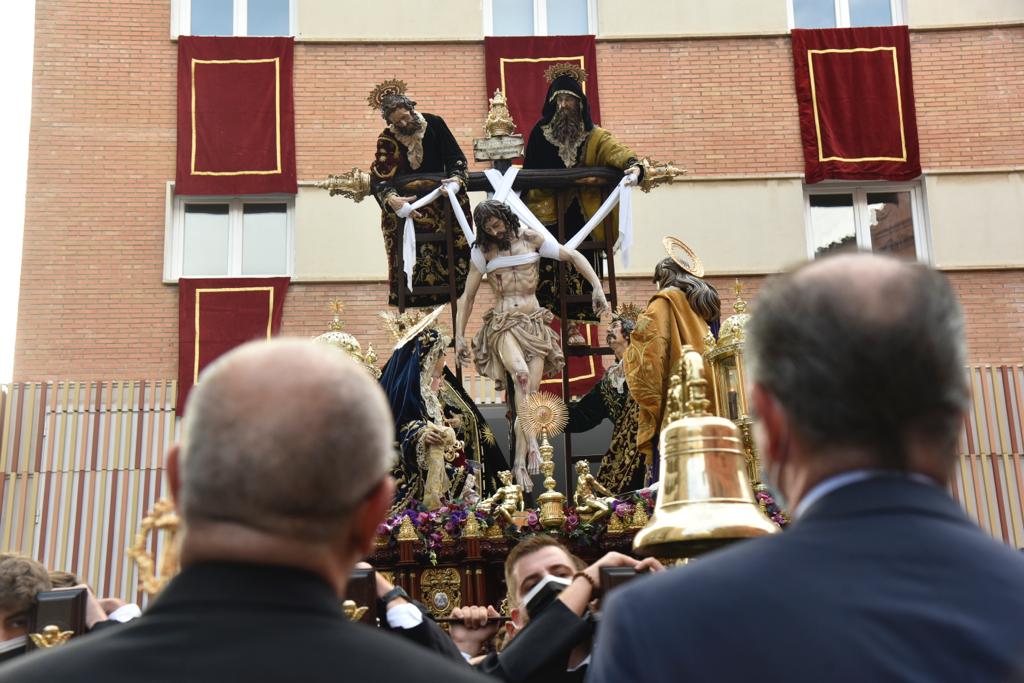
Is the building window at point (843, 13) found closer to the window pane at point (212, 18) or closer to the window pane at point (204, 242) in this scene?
the window pane at point (212, 18)

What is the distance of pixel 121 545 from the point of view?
14.6 metres

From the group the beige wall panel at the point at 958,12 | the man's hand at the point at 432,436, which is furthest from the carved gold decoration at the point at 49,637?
the beige wall panel at the point at 958,12

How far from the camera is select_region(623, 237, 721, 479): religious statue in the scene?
8.97m

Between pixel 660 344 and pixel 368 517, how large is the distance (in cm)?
723

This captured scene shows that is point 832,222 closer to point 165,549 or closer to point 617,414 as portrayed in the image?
point 617,414

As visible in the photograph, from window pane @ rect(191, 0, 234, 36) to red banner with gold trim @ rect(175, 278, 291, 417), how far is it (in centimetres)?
356

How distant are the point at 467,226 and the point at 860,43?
8748 millimetres

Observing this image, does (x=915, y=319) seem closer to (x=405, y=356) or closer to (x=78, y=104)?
(x=405, y=356)

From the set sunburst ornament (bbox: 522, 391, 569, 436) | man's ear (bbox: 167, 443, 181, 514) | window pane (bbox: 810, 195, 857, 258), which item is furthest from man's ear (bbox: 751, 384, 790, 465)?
window pane (bbox: 810, 195, 857, 258)

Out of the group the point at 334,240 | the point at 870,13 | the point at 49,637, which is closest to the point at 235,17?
the point at 334,240

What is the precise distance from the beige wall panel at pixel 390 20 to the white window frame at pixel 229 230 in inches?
90.0

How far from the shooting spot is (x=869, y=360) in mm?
1814

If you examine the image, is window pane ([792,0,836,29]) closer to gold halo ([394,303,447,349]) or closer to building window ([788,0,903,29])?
building window ([788,0,903,29])

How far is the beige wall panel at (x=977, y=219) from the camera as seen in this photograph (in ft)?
54.1
